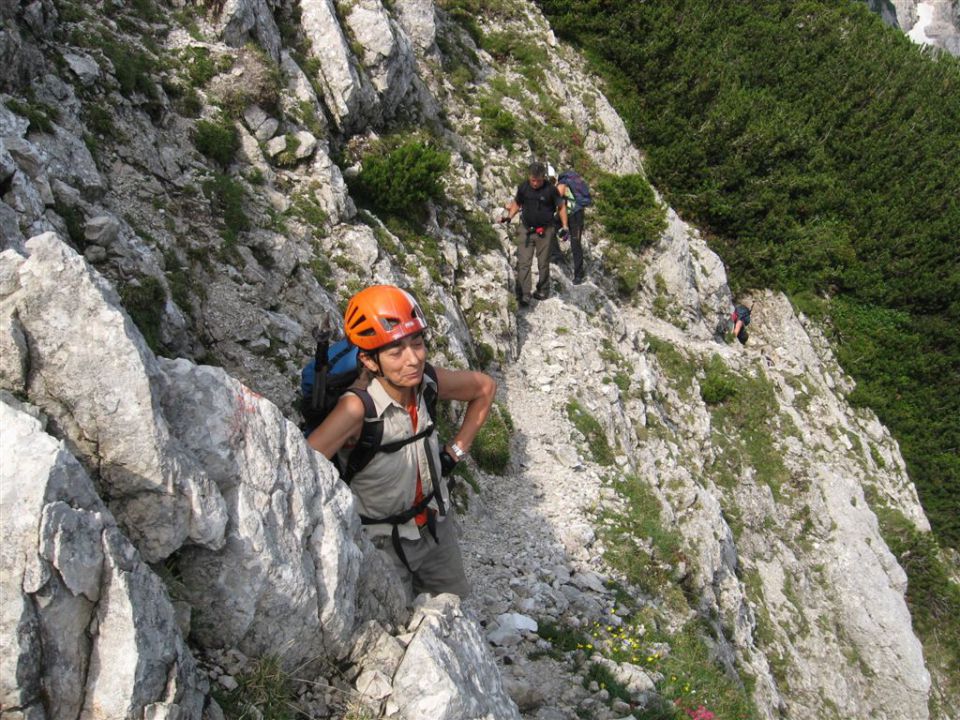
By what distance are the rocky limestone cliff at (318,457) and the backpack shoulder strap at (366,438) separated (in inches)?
12.8

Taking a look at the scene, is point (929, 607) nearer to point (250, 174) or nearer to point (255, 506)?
point (250, 174)

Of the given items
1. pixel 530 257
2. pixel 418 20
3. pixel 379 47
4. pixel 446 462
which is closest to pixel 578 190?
pixel 530 257

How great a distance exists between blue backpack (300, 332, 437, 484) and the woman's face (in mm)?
225

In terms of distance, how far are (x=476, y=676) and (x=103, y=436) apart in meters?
2.89

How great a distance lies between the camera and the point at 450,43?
886 inches

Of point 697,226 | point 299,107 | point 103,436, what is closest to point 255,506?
point 103,436

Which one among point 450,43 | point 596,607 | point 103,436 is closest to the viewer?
point 103,436

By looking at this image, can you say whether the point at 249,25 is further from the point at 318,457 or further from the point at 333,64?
the point at 318,457

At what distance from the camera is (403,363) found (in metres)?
4.77

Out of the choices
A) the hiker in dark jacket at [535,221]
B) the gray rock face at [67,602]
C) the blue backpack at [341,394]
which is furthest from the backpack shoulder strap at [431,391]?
the hiker in dark jacket at [535,221]

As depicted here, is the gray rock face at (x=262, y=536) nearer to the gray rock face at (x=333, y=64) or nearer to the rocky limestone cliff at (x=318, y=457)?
the rocky limestone cliff at (x=318, y=457)

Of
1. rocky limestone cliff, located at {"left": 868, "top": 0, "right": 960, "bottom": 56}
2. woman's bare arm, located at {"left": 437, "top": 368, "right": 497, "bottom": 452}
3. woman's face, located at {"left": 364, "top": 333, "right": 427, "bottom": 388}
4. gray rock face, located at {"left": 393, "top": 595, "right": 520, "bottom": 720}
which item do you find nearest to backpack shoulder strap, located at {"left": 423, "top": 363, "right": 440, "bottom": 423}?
woman's bare arm, located at {"left": 437, "top": 368, "right": 497, "bottom": 452}

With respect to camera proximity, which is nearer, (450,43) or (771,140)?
(450,43)

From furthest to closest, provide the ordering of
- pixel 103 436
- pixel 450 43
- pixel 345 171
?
pixel 450 43, pixel 345 171, pixel 103 436
